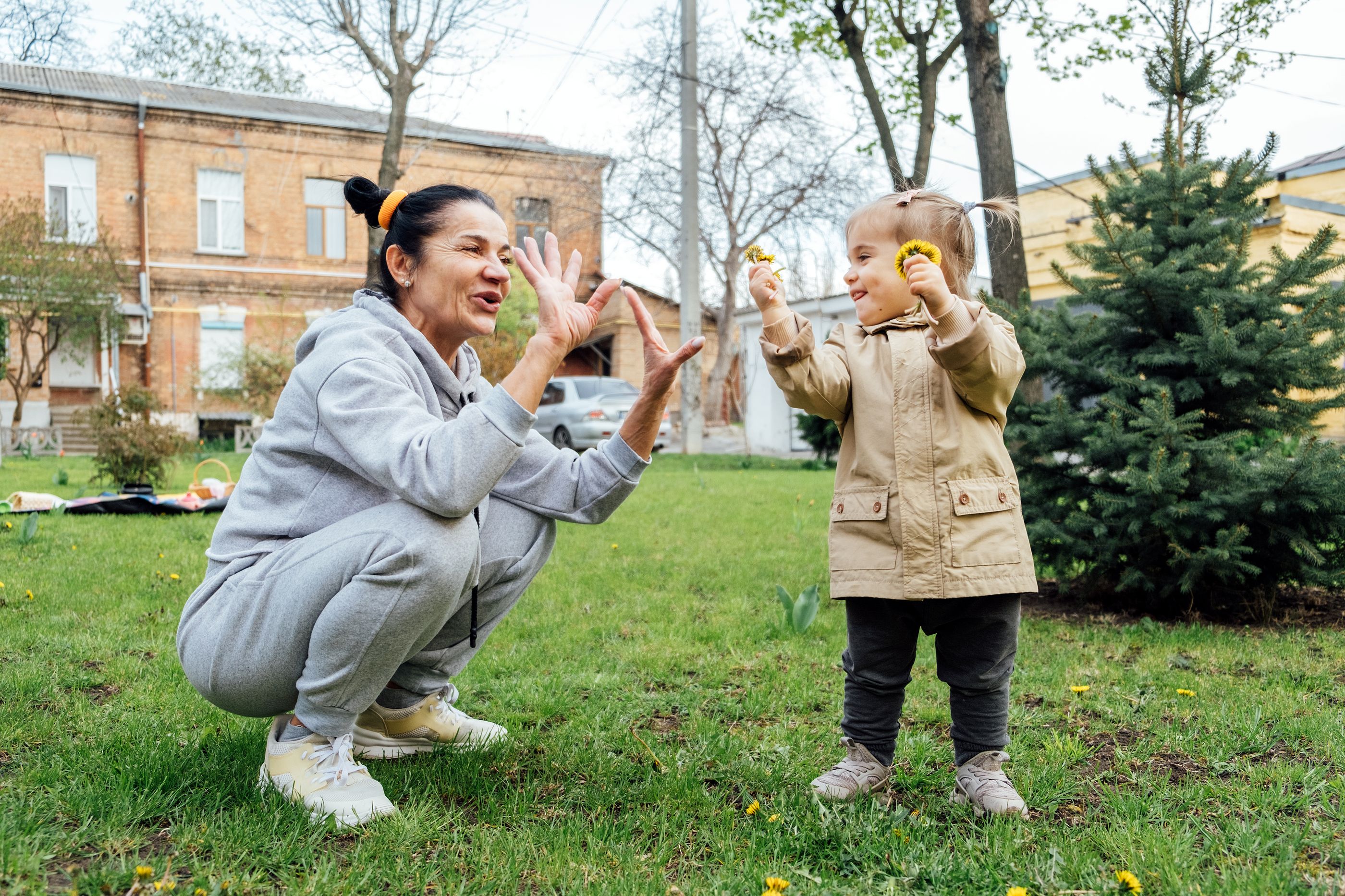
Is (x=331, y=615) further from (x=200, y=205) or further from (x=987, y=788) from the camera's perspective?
(x=200, y=205)

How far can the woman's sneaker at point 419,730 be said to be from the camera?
255 cm

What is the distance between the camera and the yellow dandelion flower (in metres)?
2.32

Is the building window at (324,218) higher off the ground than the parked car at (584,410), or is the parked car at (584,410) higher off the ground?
the building window at (324,218)

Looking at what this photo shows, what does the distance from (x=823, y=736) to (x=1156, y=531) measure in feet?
7.01

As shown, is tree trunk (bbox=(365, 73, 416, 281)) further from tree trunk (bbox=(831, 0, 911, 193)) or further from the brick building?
the brick building

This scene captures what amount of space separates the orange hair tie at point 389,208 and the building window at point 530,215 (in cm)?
2277

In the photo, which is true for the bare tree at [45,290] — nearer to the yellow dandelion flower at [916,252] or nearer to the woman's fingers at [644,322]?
the woman's fingers at [644,322]

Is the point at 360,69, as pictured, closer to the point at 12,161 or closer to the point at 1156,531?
the point at 1156,531

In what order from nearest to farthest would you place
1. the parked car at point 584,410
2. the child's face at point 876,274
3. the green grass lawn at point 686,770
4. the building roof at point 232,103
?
the green grass lawn at point 686,770 < the child's face at point 876,274 < the parked car at point 584,410 < the building roof at point 232,103

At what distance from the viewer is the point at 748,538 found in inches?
262

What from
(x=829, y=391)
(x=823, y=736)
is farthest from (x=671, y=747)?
(x=829, y=391)

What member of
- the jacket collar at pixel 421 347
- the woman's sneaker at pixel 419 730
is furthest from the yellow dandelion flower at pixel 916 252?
the woman's sneaker at pixel 419 730

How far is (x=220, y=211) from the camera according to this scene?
22.8 meters

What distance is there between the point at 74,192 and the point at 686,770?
24.0 m
